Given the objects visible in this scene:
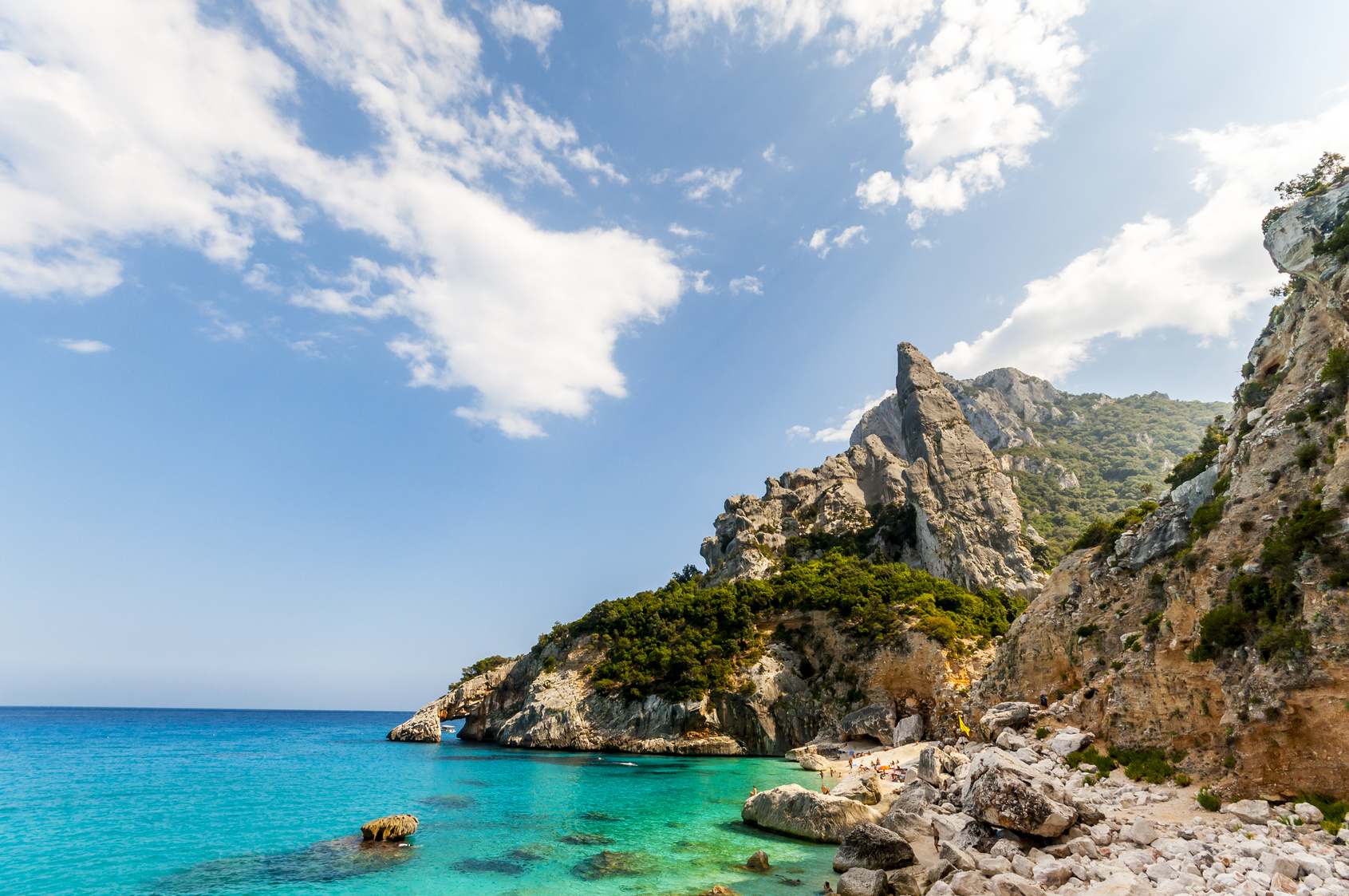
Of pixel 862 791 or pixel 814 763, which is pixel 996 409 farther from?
pixel 862 791

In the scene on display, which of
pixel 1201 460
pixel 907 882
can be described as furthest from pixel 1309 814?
pixel 1201 460

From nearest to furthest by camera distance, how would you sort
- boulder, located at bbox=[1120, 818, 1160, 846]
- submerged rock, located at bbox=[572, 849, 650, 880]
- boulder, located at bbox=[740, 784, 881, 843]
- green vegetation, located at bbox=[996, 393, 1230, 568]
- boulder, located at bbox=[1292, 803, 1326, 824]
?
boulder, located at bbox=[1292, 803, 1326, 824] → boulder, located at bbox=[1120, 818, 1160, 846] → submerged rock, located at bbox=[572, 849, 650, 880] → boulder, located at bbox=[740, 784, 881, 843] → green vegetation, located at bbox=[996, 393, 1230, 568]

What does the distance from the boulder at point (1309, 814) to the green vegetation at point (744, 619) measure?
28.7m

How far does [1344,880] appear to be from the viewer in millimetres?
8531

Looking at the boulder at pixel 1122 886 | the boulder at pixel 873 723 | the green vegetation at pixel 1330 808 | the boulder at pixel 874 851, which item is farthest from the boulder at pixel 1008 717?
the boulder at pixel 873 723

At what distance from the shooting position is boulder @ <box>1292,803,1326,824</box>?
10398mm

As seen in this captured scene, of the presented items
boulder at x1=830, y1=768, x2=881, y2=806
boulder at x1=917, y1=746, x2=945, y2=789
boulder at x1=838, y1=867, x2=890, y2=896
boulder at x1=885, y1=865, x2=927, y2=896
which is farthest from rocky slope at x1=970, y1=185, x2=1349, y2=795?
boulder at x1=838, y1=867, x2=890, y2=896

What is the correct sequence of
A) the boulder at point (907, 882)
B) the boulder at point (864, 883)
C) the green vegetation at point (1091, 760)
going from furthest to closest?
the green vegetation at point (1091, 760) → the boulder at point (864, 883) → the boulder at point (907, 882)

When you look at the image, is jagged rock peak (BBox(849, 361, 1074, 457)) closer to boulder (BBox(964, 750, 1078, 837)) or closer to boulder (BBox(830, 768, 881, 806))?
boulder (BBox(830, 768, 881, 806))

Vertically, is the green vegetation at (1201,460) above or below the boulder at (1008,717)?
above

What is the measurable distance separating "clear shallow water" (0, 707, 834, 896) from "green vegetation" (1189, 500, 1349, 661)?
11.5 meters

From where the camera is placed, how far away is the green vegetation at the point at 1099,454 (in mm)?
72750

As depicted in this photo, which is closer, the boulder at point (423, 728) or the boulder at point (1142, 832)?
the boulder at point (1142, 832)

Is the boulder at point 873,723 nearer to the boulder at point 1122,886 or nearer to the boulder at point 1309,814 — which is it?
the boulder at point 1309,814
